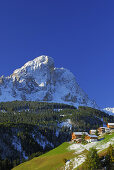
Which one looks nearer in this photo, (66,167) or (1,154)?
(66,167)

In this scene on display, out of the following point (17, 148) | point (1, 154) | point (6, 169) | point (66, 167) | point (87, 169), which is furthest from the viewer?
point (17, 148)

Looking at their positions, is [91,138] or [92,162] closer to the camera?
[92,162]

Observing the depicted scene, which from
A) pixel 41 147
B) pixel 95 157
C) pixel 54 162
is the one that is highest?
pixel 95 157

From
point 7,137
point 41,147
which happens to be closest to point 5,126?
point 7,137

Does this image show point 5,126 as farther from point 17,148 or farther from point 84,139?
point 84,139

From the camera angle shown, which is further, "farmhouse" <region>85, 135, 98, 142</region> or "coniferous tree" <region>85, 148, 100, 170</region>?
"farmhouse" <region>85, 135, 98, 142</region>

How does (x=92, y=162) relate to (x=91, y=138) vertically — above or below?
below

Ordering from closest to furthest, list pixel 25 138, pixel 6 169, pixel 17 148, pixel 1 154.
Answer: pixel 6 169 → pixel 1 154 → pixel 17 148 → pixel 25 138

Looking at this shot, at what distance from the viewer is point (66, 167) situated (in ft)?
222

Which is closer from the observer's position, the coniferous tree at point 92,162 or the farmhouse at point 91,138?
the coniferous tree at point 92,162

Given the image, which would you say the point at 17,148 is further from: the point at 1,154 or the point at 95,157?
the point at 95,157

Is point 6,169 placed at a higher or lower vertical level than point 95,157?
lower

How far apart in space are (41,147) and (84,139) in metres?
106

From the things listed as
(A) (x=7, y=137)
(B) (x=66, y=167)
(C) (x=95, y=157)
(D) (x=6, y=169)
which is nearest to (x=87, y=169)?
(C) (x=95, y=157)
